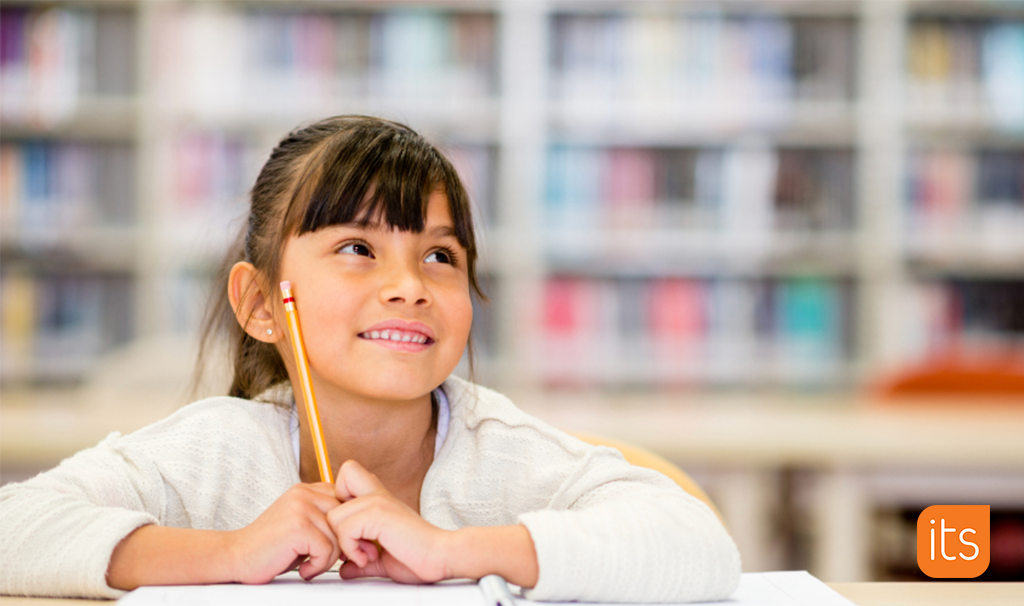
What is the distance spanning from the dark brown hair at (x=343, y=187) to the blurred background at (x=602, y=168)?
185cm

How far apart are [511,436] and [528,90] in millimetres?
2143

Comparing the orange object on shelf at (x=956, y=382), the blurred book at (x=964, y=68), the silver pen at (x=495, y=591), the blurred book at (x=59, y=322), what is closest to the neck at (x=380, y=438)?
the silver pen at (x=495, y=591)

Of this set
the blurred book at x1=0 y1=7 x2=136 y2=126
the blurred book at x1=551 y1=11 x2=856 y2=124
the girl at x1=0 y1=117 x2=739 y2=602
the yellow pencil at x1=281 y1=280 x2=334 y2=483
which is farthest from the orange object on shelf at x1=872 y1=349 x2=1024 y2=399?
the blurred book at x1=0 y1=7 x2=136 y2=126

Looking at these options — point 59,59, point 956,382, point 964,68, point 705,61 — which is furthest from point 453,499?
point 964,68

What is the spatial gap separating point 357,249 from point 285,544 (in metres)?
0.29

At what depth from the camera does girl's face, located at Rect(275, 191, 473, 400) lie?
76cm

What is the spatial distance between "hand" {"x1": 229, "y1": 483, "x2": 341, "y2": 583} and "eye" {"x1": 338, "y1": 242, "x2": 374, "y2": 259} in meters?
0.24

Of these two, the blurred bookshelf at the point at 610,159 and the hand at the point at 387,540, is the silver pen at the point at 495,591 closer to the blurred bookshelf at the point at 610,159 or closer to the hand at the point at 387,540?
the hand at the point at 387,540

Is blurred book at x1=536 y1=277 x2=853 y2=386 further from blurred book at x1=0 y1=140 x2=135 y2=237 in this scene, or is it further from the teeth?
the teeth

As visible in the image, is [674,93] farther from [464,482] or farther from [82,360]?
[464,482]

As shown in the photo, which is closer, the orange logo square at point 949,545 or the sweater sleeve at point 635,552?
the sweater sleeve at point 635,552

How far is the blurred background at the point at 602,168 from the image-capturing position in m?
2.80

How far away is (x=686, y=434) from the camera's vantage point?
1481mm

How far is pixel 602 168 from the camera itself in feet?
9.57
